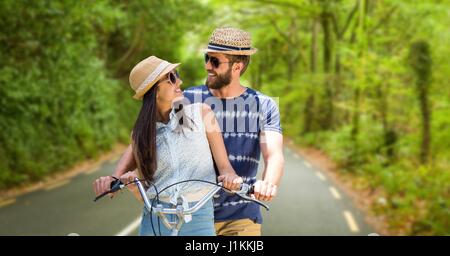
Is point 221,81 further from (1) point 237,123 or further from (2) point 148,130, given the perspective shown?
(2) point 148,130

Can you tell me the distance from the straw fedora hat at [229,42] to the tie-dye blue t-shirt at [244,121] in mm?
236

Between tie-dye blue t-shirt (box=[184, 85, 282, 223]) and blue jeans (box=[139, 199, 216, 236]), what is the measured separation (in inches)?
14.9

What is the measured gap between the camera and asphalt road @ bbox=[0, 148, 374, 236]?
8.64m

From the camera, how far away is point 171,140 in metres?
2.09

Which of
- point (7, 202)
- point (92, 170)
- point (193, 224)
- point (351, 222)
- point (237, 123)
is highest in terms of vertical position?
point (237, 123)

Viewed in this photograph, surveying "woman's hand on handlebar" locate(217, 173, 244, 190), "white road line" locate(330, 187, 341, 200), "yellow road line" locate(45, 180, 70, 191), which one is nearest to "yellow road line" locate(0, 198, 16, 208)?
"yellow road line" locate(45, 180, 70, 191)

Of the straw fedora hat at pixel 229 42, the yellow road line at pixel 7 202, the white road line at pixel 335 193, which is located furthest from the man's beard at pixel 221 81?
the white road line at pixel 335 193

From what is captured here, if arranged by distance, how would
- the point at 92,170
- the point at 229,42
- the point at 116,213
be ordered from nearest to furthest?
the point at 229,42 < the point at 116,213 < the point at 92,170

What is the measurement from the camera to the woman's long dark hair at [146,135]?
6.72ft

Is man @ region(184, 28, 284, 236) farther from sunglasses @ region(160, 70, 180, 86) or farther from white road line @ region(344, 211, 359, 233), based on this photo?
white road line @ region(344, 211, 359, 233)

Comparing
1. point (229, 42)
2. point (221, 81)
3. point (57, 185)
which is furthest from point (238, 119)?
point (57, 185)

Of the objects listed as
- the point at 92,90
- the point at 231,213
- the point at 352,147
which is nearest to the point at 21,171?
the point at 92,90

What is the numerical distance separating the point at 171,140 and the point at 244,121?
0.51 meters

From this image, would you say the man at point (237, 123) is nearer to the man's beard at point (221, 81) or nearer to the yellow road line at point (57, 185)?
the man's beard at point (221, 81)
